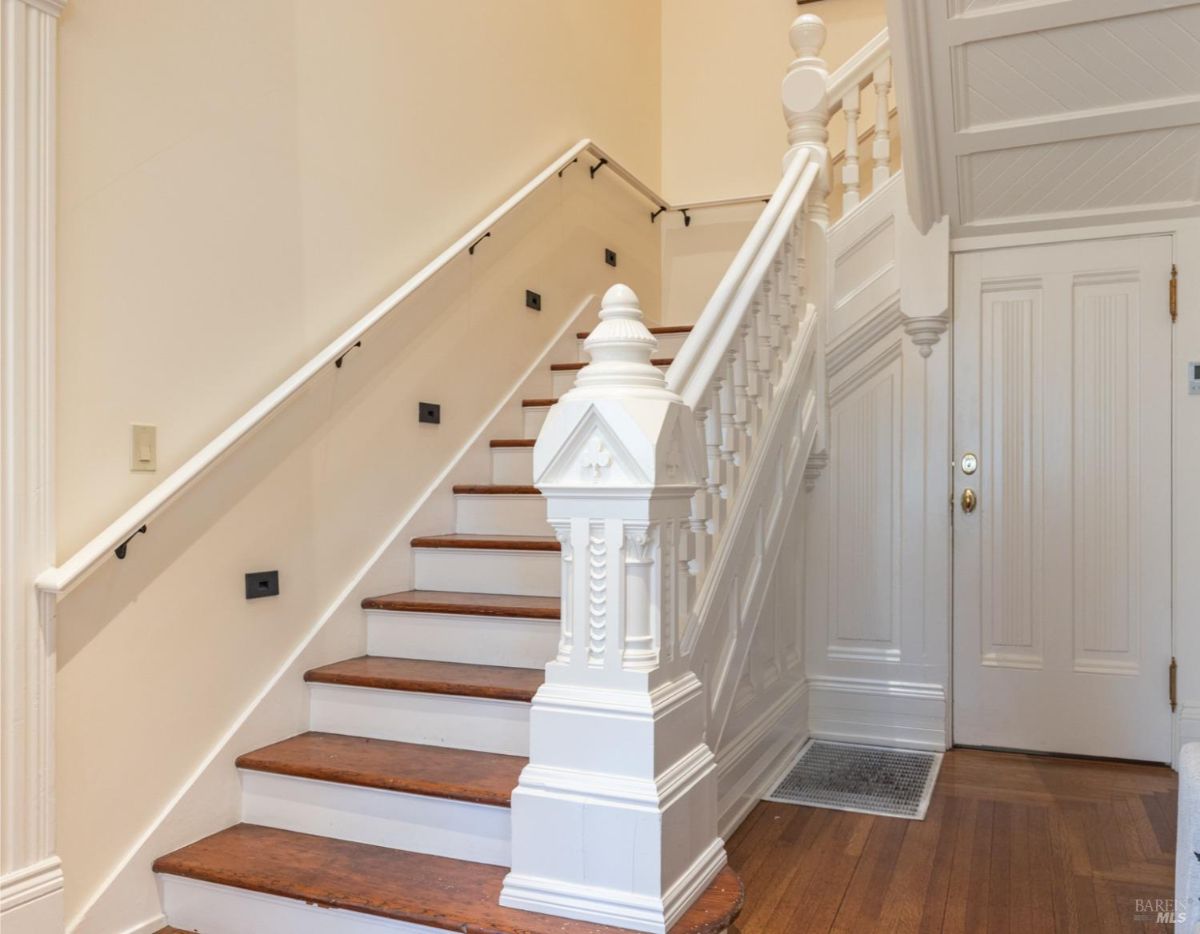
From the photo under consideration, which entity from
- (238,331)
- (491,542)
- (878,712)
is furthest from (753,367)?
(878,712)

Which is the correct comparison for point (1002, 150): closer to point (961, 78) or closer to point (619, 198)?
point (961, 78)

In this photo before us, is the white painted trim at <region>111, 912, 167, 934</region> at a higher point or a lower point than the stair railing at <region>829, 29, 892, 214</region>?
lower

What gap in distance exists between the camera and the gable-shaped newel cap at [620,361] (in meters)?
1.79

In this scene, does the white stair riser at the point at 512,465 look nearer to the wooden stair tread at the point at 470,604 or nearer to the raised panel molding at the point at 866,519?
the wooden stair tread at the point at 470,604

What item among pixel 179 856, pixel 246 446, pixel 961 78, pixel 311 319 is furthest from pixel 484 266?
pixel 179 856

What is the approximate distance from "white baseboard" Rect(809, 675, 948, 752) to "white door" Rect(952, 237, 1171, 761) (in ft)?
0.39

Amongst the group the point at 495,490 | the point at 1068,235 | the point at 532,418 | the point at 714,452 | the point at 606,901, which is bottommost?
the point at 606,901

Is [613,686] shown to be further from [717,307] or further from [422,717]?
[717,307]

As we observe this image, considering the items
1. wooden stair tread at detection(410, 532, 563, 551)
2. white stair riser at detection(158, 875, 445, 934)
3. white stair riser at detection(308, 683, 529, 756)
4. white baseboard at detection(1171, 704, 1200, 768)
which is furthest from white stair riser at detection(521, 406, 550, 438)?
white baseboard at detection(1171, 704, 1200, 768)

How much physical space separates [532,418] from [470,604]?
116cm

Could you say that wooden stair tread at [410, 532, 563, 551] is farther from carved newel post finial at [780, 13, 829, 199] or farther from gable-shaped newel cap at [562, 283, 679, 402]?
carved newel post finial at [780, 13, 829, 199]

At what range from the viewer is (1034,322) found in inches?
131

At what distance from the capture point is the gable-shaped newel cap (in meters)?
1.79

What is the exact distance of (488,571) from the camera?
2803mm
